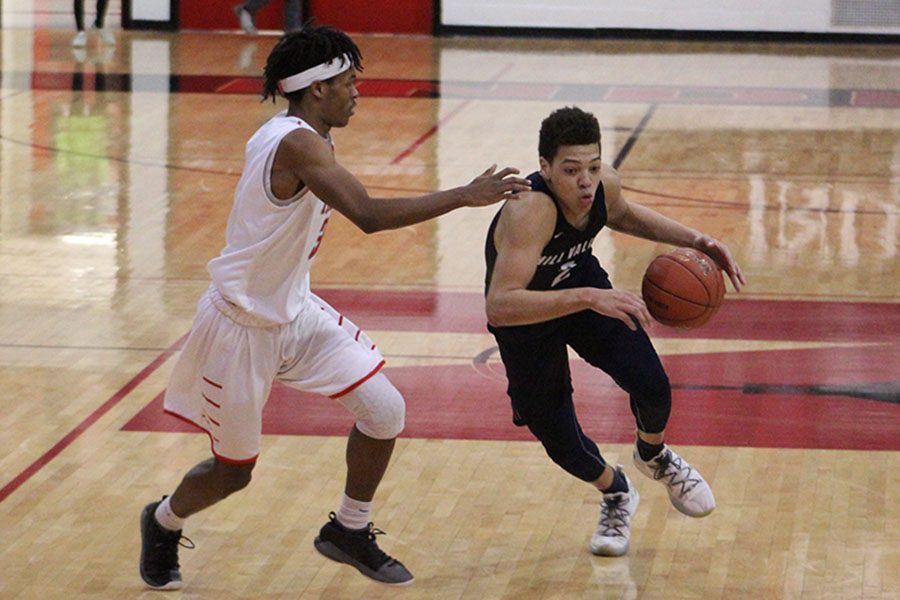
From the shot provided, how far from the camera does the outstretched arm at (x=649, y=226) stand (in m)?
4.67

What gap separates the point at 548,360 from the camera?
4.58 meters

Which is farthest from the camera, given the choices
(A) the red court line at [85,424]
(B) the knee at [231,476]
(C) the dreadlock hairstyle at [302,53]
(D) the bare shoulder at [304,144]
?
(A) the red court line at [85,424]

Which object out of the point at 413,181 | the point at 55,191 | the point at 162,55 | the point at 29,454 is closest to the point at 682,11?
the point at 162,55

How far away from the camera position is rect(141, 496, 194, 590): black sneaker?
4.49 m

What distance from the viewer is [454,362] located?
6863 millimetres

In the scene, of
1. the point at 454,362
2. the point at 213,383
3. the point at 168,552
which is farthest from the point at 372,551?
the point at 454,362

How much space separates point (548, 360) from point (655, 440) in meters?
0.42

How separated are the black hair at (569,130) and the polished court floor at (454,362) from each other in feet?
4.10

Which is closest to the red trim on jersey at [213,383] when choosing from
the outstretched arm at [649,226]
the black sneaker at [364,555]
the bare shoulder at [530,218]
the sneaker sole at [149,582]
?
the sneaker sole at [149,582]

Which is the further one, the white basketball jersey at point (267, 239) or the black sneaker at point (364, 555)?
the black sneaker at point (364, 555)

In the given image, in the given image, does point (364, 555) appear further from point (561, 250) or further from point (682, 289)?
point (682, 289)

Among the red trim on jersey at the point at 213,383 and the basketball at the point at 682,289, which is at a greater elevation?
the basketball at the point at 682,289

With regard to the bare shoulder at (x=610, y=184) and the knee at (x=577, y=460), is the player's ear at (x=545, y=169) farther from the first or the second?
the knee at (x=577, y=460)

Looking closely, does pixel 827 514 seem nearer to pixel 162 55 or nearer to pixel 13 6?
pixel 162 55
